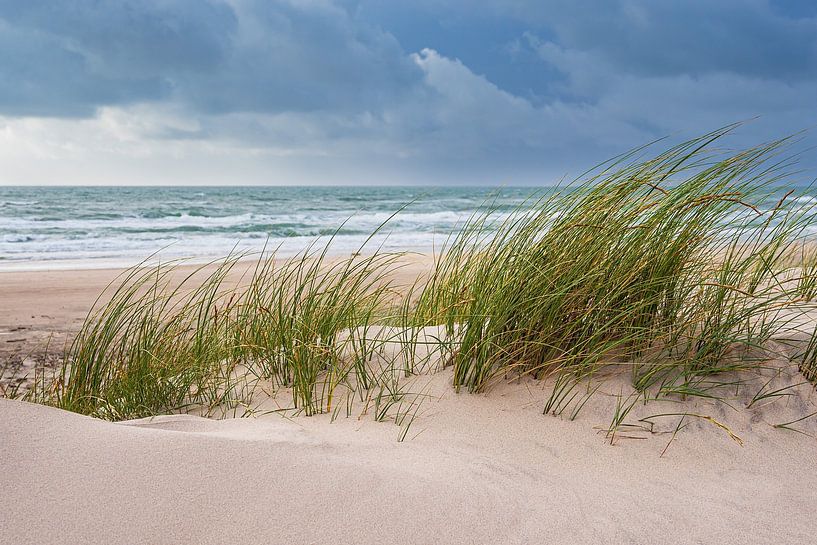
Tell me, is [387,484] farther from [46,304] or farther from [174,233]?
[174,233]

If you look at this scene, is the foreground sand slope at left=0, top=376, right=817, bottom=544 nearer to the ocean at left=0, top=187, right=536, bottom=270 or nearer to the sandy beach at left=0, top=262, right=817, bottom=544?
the sandy beach at left=0, top=262, right=817, bottom=544

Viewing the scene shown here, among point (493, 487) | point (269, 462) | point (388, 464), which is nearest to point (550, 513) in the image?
point (493, 487)

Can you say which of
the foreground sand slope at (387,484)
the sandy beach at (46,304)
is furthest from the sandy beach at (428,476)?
the sandy beach at (46,304)

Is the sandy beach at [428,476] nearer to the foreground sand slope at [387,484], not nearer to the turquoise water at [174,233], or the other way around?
the foreground sand slope at [387,484]

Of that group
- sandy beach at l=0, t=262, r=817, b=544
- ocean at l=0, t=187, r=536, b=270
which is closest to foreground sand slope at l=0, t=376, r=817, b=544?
sandy beach at l=0, t=262, r=817, b=544

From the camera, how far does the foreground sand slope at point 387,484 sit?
5.32 ft

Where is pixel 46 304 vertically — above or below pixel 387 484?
below

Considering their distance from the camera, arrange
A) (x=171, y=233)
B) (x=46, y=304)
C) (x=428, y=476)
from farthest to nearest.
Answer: (x=171, y=233)
(x=46, y=304)
(x=428, y=476)

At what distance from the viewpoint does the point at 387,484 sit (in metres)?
1.84

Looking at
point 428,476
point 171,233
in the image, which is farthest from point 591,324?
point 171,233

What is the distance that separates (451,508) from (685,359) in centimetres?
149

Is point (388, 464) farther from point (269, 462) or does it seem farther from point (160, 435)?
point (160, 435)

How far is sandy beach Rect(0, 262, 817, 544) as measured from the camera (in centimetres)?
163

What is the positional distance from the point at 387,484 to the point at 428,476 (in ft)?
0.52
